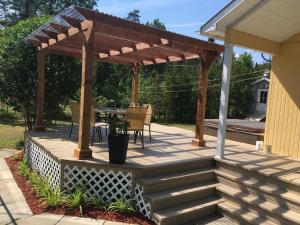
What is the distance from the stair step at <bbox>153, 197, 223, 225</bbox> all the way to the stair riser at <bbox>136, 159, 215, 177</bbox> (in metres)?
0.62

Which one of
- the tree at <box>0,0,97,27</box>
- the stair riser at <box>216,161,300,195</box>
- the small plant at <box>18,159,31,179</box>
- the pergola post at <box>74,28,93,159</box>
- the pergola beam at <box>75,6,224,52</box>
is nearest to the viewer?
the stair riser at <box>216,161,300,195</box>

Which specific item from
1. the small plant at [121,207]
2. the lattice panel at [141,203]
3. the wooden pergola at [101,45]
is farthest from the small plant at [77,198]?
the lattice panel at [141,203]

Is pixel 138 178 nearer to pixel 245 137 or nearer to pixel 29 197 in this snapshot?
pixel 29 197

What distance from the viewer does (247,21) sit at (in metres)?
5.80

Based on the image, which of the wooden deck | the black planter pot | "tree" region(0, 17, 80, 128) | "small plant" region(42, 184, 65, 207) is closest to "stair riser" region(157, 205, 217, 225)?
the wooden deck

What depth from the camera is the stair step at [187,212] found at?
179 inches

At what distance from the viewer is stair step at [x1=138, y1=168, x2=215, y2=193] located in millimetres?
4902

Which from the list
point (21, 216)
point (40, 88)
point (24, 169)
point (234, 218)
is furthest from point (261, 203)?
point (40, 88)

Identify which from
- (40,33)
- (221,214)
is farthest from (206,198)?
(40,33)

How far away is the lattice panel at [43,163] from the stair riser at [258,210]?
273 cm

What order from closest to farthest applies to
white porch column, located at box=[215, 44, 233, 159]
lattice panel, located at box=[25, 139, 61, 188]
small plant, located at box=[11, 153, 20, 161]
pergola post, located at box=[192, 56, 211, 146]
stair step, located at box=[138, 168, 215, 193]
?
stair step, located at box=[138, 168, 215, 193], lattice panel, located at box=[25, 139, 61, 188], white porch column, located at box=[215, 44, 233, 159], pergola post, located at box=[192, 56, 211, 146], small plant, located at box=[11, 153, 20, 161]

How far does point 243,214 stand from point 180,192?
Answer: 0.95 meters

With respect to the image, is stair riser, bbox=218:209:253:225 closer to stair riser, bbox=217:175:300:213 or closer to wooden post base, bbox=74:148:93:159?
stair riser, bbox=217:175:300:213

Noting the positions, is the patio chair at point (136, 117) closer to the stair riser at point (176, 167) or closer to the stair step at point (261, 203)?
the stair riser at point (176, 167)
